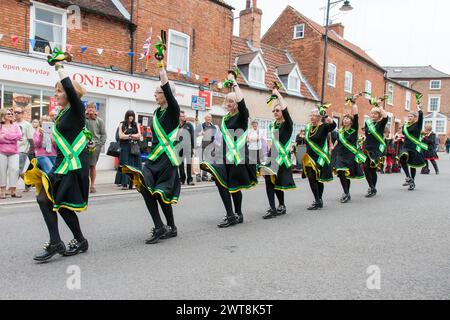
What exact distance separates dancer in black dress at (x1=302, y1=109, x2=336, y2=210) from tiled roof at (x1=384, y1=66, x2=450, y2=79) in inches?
2259

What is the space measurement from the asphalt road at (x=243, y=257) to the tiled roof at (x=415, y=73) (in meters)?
59.1

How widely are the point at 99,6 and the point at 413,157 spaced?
463 inches

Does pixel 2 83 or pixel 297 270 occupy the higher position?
pixel 2 83

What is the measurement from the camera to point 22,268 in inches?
161

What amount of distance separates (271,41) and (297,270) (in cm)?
2771

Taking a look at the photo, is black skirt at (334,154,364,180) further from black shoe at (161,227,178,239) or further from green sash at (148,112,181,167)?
green sash at (148,112,181,167)

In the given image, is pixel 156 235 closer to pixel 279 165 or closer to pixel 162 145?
pixel 162 145

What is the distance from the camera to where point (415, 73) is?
61.3m

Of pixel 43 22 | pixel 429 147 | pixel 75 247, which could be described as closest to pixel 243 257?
pixel 75 247

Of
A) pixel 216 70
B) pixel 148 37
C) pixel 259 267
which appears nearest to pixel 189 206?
pixel 259 267

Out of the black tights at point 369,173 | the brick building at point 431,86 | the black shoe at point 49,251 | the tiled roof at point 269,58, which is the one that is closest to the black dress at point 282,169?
the black tights at point 369,173

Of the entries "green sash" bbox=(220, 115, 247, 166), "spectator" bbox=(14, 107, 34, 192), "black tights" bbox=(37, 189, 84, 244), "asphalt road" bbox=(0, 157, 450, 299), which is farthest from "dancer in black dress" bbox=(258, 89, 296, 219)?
"spectator" bbox=(14, 107, 34, 192)
